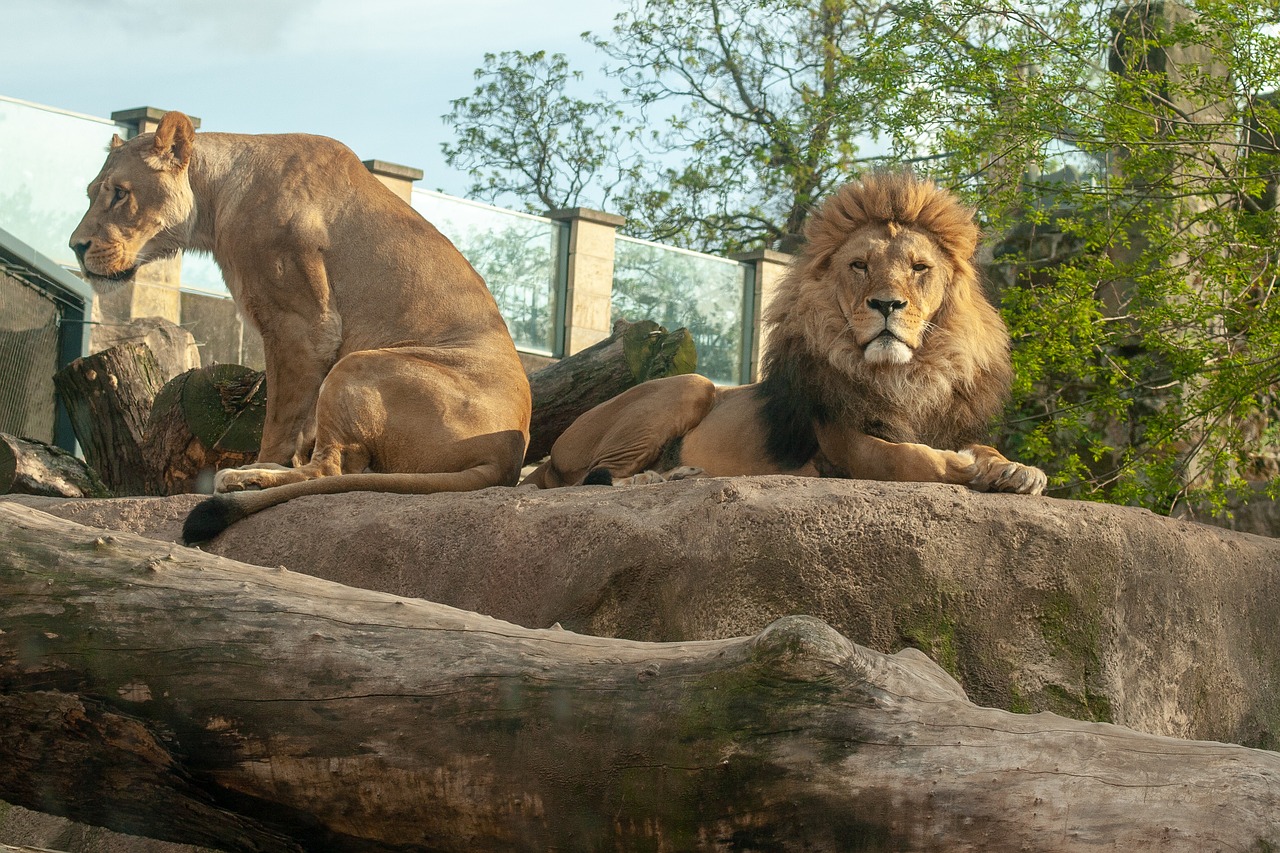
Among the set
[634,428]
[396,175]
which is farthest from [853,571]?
[396,175]

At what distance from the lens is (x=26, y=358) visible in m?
9.64

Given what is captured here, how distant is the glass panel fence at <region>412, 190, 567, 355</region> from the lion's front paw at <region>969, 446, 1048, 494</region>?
35.2 feet

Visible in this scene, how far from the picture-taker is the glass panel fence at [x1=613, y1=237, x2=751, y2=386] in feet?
56.5

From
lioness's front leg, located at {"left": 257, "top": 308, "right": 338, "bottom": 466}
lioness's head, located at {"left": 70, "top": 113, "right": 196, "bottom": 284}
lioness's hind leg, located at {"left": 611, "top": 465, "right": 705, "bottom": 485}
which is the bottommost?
lioness's hind leg, located at {"left": 611, "top": 465, "right": 705, "bottom": 485}

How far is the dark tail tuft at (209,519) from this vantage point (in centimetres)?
488

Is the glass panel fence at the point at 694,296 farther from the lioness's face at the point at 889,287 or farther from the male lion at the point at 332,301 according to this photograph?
the lioness's face at the point at 889,287

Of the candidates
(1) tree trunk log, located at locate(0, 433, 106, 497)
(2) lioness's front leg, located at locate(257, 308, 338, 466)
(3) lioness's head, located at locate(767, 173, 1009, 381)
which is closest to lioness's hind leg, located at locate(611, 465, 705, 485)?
(3) lioness's head, located at locate(767, 173, 1009, 381)

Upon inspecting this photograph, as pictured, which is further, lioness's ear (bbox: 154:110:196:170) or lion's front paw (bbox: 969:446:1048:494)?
lioness's ear (bbox: 154:110:196:170)

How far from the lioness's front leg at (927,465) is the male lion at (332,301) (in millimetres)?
1500

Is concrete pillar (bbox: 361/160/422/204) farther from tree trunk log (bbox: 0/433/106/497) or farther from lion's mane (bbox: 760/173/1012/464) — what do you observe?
lion's mane (bbox: 760/173/1012/464)

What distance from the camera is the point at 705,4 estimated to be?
26.2 m

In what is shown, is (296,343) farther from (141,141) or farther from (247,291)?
(141,141)

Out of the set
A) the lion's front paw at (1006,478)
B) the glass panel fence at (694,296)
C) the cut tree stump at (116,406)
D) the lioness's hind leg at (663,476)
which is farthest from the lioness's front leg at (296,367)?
the glass panel fence at (694,296)

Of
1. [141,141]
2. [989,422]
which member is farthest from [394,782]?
[141,141]
